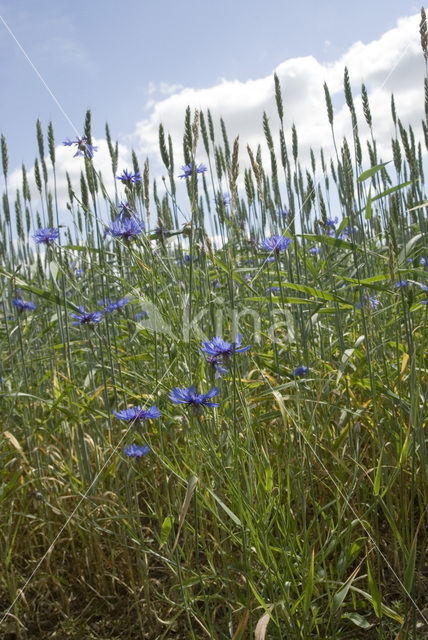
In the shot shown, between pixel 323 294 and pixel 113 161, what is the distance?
0.74m

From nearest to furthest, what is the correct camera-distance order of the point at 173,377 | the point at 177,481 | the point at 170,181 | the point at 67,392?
the point at 173,377 → the point at 177,481 → the point at 67,392 → the point at 170,181

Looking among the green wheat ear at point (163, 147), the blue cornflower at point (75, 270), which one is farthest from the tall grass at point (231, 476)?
the blue cornflower at point (75, 270)

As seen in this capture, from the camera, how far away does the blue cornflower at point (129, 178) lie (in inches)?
58.2

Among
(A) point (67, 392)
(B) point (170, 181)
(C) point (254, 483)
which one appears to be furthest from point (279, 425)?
(B) point (170, 181)

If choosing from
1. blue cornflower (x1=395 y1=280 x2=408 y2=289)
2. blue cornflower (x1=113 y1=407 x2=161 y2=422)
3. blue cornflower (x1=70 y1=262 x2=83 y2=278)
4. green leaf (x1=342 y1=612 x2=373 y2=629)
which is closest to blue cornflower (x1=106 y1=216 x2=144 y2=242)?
blue cornflower (x1=113 y1=407 x2=161 y2=422)

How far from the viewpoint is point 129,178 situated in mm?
1502

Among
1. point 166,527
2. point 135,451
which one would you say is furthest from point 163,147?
point 166,527

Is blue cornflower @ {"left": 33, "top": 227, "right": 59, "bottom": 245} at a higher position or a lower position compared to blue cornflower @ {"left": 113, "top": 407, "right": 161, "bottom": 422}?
higher

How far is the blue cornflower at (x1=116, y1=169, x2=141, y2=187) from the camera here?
1478mm

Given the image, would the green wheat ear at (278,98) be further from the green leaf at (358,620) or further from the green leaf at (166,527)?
the green leaf at (358,620)

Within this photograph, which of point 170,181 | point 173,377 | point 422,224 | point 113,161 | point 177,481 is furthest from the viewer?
point 422,224

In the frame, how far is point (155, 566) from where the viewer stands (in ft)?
4.48

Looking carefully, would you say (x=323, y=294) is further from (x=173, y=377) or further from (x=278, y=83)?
(x=278, y=83)

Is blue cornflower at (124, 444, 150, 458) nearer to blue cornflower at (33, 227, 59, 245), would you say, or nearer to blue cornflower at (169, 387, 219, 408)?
blue cornflower at (169, 387, 219, 408)
